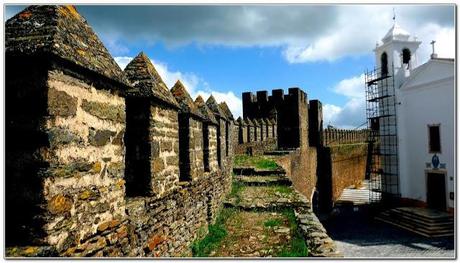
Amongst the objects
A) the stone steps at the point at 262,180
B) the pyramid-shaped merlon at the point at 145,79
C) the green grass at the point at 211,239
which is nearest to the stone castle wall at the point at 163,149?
the pyramid-shaped merlon at the point at 145,79

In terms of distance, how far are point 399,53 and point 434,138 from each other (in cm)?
681

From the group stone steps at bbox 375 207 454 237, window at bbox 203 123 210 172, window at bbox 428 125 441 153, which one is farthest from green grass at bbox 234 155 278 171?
window at bbox 428 125 441 153

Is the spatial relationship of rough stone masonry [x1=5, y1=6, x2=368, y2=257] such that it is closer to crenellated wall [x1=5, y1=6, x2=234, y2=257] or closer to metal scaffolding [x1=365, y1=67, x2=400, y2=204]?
crenellated wall [x1=5, y1=6, x2=234, y2=257]

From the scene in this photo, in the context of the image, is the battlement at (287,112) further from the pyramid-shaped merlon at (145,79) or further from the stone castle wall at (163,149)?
the pyramid-shaped merlon at (145,79)

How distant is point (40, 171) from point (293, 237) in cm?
535

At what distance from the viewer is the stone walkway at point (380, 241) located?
53.9ft

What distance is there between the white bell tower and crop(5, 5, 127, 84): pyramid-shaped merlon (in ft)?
79.9

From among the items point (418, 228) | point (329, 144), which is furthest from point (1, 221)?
point (329, 144)

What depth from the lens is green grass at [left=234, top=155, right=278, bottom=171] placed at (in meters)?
15.2

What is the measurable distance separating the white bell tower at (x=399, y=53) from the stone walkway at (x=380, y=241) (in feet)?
30.2

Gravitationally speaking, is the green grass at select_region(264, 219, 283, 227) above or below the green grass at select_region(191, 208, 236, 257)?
above

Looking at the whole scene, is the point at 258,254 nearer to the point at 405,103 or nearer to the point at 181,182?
the point at 181,182

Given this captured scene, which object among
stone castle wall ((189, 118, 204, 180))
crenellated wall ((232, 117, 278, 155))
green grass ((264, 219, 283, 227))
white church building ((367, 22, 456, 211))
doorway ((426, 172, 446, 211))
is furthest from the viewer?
doorway ((426, 172, 446, 211))

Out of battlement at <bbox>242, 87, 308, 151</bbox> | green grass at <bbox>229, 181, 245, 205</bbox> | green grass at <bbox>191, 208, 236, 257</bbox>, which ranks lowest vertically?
green grass at <bbox>191, 208, 236, 257</bbox>
